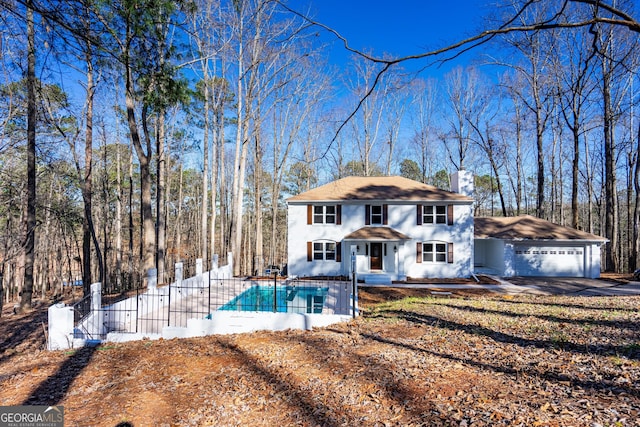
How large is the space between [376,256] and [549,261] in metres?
9.41

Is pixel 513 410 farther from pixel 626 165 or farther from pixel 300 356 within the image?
pixel 626 165

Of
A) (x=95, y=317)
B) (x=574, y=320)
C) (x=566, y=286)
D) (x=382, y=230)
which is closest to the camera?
(x=574, y=320)

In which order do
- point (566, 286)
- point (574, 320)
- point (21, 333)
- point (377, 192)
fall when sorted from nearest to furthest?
point (574, 320) < point (21, 333) < point (566, 286) < point (377, 192)

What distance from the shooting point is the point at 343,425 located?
11.4 ft

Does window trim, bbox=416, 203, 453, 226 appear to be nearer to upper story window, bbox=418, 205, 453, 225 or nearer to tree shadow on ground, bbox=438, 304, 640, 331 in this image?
upper story window, bbox=418, 205, 453, 225

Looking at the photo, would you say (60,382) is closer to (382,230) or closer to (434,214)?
(382,230)

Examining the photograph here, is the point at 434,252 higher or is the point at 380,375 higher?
the point at 434,252

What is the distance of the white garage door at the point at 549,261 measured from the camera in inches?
674

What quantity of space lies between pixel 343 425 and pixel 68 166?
18.6 meters

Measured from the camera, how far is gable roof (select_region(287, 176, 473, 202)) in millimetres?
17391

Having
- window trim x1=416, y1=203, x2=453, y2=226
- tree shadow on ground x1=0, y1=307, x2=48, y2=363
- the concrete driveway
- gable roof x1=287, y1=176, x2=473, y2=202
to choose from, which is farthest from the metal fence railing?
the concrete driveway

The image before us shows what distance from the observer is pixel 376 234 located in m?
16.6

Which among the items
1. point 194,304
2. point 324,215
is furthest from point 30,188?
point 324,215

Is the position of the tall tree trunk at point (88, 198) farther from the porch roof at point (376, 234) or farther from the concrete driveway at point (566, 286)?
the concrete driveway at point (566, 286)
